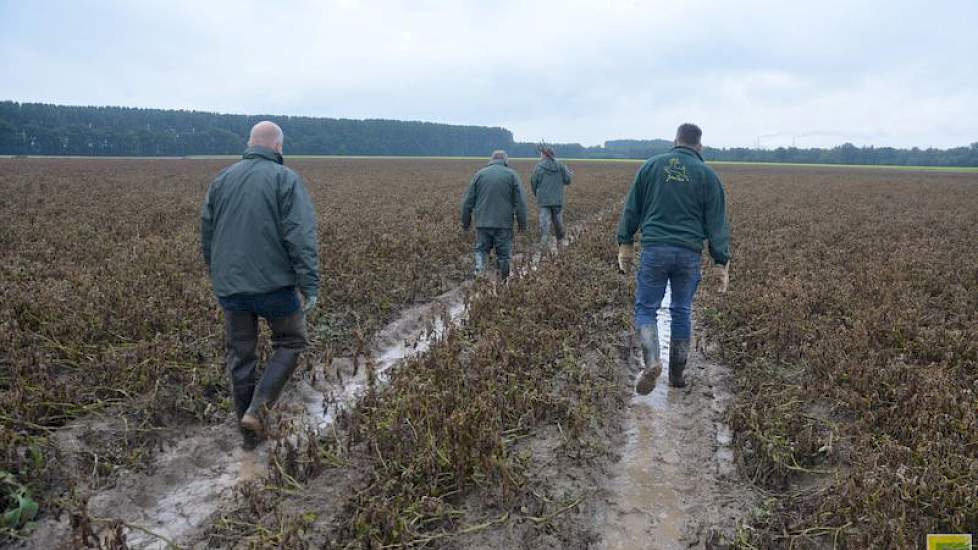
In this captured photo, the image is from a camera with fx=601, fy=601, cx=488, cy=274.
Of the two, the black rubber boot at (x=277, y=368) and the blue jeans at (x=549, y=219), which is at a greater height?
the blue jeans at (x=549, y=219)

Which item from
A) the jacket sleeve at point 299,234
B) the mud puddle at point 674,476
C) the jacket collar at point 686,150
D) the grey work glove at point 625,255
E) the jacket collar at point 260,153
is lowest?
the mud puddle at point 674,476

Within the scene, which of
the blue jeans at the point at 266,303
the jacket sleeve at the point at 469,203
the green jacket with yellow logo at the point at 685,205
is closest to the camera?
the blue jeans at the point at 266,303

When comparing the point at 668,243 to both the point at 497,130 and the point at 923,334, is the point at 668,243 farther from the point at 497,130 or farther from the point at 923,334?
the point at 497,130

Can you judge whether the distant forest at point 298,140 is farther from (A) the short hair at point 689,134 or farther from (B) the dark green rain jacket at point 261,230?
(B) the dark green rain jacket at point 261,230

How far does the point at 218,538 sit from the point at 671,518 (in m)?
2.36

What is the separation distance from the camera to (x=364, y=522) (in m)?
2.92

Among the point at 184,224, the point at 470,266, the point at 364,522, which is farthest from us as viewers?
the point at 184,224

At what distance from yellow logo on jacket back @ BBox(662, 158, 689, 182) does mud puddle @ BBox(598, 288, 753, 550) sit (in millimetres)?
1722

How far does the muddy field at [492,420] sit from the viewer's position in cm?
308

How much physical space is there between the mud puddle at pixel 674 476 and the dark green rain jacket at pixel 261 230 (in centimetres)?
229

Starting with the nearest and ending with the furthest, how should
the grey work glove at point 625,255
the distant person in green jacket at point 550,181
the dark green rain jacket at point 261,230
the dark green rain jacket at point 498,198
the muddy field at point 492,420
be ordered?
the muddy field at point 492,420 → the dark green rain jacket at point 261,230 → the grey work glove at point 625,255 → the dark green rain jacket at point 498,198 → the distant person in green jacket at point 550,181

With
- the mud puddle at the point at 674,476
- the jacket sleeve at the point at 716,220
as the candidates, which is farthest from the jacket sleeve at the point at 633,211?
the mud puddle at the point at 674,476

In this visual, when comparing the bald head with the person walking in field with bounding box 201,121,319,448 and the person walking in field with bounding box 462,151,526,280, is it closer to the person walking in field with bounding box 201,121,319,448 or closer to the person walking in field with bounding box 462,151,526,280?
the person walking in field with bounding box 201,121,319,448

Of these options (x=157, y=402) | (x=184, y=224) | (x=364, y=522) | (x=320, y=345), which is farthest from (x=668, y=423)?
(x=184, y=224)
